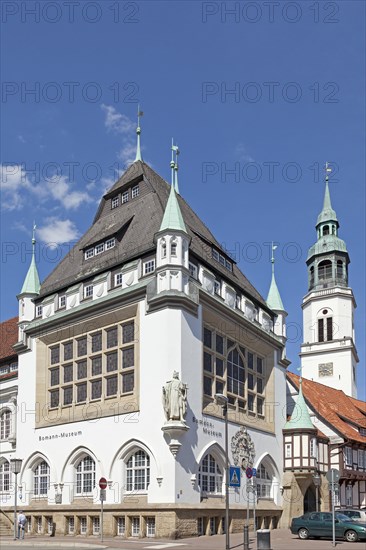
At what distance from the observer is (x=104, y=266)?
140 feet

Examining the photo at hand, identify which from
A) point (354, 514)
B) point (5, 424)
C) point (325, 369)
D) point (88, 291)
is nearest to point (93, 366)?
point (88, 291)

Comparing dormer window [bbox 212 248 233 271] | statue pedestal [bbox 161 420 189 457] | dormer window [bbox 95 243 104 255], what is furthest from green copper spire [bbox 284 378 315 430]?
dormer window [bbox 95 243 104 255]

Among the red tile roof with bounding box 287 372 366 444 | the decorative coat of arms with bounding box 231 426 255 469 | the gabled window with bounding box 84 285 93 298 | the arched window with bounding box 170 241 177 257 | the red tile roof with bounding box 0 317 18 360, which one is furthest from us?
the red tile roof with bounding box 287 372 366 444

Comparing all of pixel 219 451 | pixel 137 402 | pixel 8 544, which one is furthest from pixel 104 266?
pixel 8 544

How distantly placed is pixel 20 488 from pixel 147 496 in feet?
34.5

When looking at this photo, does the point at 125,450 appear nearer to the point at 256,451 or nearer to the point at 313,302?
the point at 256,451

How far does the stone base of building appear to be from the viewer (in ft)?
115

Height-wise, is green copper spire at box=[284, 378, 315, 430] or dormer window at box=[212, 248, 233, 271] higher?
dormer window at box=[212, 248, 233, 271]

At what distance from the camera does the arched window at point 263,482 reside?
145 ft

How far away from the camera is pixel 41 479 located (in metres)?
42.8

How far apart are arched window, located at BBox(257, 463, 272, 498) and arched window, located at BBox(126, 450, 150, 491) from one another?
371 inches

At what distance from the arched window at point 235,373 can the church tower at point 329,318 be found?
34771mm

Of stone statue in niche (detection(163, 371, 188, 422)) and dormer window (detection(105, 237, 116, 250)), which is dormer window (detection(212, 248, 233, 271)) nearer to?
dormer window (detection(105, 237, 116, 250))

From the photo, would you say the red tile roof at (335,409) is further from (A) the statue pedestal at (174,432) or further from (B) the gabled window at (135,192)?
(A) the statue pedestal at (174,432)
